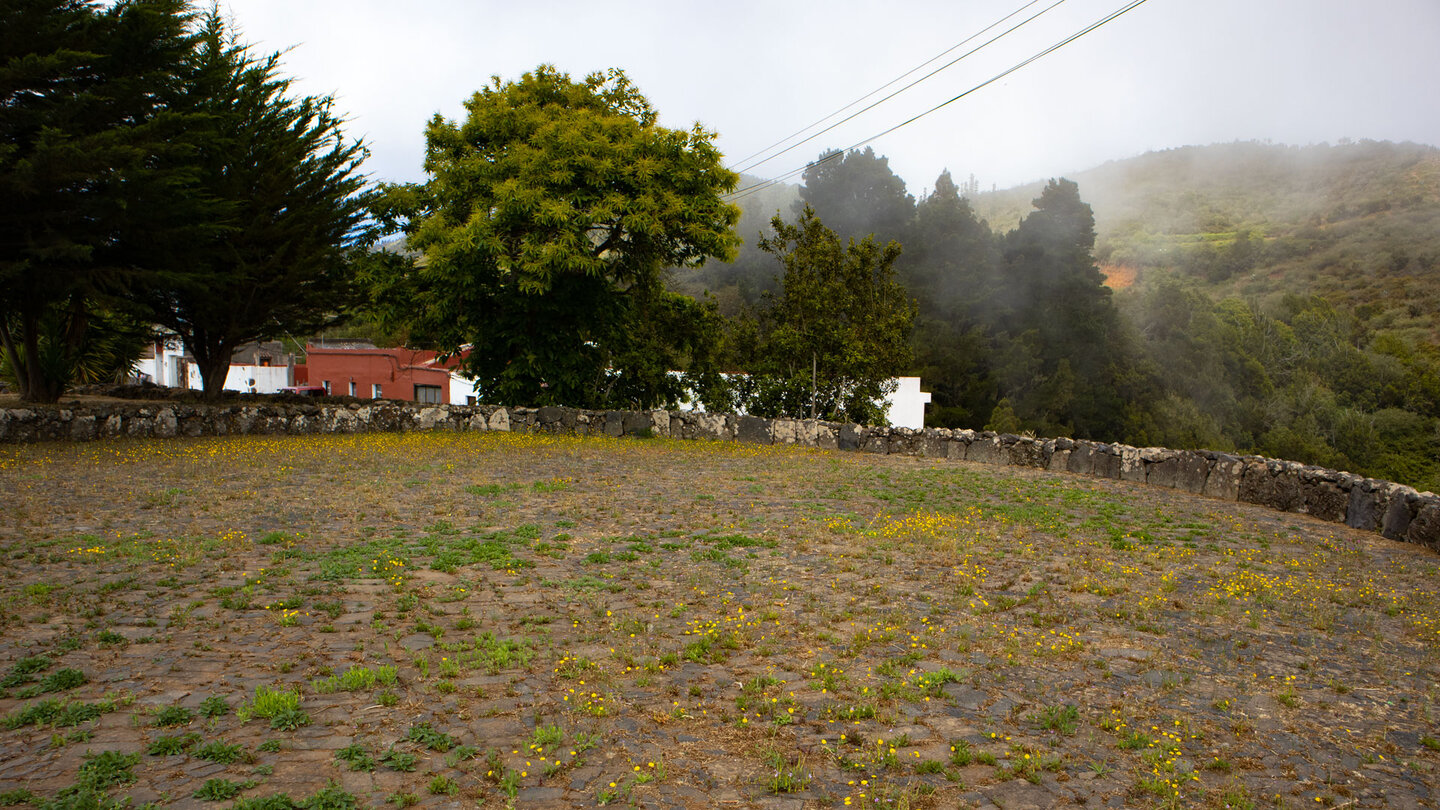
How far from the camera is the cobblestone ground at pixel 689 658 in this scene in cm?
397

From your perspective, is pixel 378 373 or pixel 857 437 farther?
pixel 378 373

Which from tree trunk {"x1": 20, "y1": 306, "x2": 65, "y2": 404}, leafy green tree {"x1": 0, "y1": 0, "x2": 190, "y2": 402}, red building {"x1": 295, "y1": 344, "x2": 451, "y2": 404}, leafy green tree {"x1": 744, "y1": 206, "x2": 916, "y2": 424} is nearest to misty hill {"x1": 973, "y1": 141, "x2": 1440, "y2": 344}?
leafy green tree {"x1": 744, "y1": 206, "x2": 916, "y2": 424}

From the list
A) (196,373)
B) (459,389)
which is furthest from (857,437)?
(196,373)

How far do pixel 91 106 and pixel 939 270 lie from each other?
165ft

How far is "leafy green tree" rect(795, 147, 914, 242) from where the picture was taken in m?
66.4

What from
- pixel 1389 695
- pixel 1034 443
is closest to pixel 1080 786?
pixel 1389 695

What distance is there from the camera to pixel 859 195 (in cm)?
7044

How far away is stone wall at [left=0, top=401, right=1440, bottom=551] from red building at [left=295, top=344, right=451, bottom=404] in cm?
2195

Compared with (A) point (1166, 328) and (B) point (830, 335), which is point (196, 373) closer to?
(B) point (830, 335)

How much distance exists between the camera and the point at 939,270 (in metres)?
58.4

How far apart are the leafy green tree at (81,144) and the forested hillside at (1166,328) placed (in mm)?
30886

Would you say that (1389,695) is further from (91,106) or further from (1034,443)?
(91,106)

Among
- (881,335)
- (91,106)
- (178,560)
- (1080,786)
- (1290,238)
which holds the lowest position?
(1080,786)

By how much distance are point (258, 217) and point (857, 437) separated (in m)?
17.6
